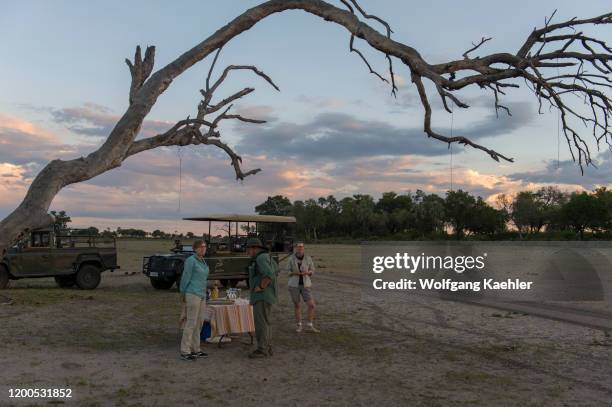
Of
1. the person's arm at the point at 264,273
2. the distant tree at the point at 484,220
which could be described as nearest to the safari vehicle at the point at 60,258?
the person's arm at the point at 264,273

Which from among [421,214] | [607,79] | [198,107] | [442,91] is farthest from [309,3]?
[421,214]

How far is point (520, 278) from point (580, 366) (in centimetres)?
1749

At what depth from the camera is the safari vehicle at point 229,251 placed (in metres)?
20.1

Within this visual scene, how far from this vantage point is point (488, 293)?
794 inches

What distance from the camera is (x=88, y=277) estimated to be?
20578 mm

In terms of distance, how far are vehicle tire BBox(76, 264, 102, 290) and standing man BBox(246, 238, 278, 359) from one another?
12.3 metres

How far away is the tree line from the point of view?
294ft

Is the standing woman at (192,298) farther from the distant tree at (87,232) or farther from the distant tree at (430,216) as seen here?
the distant tree at (430,216)

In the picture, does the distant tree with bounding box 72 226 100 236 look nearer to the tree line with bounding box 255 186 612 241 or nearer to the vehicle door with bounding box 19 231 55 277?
the vehicle door with bounding box 19 231 55 277

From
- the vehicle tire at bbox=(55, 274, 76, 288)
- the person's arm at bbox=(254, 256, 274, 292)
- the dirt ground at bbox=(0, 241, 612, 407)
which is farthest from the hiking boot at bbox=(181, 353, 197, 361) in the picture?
the vehicle tire at bbox=(55, 274, 76, 288)

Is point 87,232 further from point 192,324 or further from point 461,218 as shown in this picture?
point 461,218

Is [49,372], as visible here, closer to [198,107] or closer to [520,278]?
[198,107]

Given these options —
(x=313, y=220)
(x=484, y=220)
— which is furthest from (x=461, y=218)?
(x=313, y=220)

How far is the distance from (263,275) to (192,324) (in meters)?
1.29
